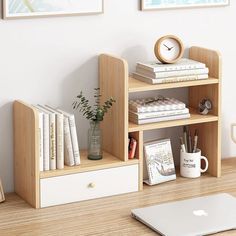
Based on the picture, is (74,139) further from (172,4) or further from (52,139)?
(172,4)

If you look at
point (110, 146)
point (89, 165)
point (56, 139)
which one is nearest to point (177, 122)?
point (110, 146)

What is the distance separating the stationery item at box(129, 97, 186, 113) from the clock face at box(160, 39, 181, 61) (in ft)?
0.58

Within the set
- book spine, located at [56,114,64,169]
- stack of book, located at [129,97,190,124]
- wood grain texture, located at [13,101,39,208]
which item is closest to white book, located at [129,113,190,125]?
stack of book, located at [129,97,190,124]

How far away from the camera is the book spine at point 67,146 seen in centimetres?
297

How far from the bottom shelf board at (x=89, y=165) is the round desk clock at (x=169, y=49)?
42 cm

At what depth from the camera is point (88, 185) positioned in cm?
299

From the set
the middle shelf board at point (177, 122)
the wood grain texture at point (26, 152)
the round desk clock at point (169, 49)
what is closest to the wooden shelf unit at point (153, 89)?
the middle shelf board at point (177, 122)

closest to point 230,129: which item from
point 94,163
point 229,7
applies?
point 229,7

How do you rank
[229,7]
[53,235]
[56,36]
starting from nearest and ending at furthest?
[53,235] < [56,36] < [229,7]

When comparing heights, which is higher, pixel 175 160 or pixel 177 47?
pixel 177 47

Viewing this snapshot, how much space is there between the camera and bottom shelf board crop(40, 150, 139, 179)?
2.92 metres

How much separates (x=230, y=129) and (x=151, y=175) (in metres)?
0.57

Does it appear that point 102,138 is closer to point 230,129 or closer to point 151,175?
point 151,175

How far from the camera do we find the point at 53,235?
8.67 feet
